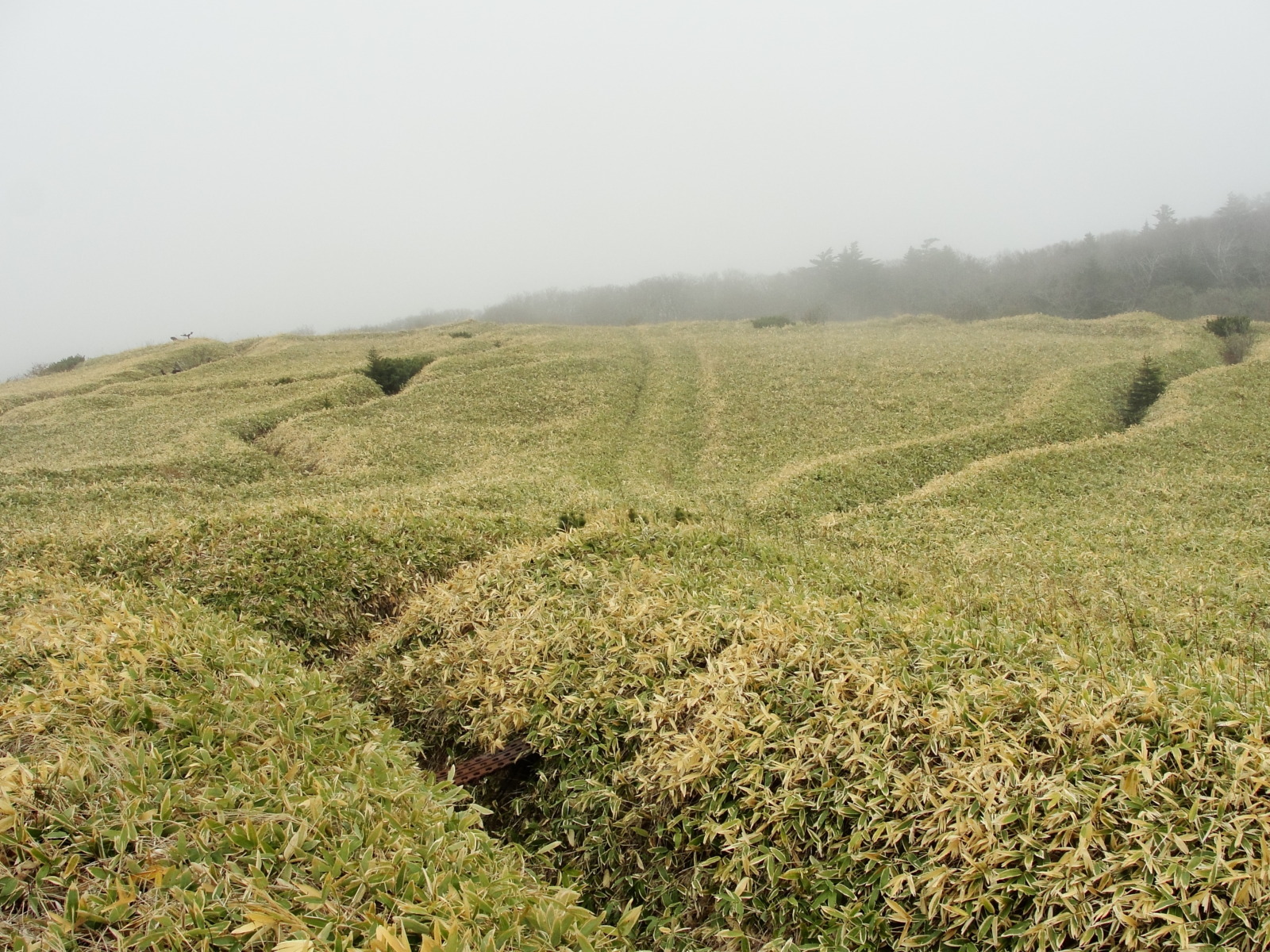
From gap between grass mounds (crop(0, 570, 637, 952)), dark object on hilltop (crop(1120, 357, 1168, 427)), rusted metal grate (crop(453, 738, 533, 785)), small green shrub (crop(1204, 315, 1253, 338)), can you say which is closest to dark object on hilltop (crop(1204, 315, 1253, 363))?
small green shrub (crop(1204, 315, 1253, 338))

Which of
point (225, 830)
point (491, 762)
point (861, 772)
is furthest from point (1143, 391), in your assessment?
point (225, 830)

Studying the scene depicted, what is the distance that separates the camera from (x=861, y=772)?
5.41 metres

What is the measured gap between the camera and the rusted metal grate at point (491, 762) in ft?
21.7

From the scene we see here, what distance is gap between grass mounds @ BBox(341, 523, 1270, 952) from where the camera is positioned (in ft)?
13.9

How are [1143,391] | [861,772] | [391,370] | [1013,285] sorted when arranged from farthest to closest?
[1013,285] < [391,370] < [1143,391] < [861,772]

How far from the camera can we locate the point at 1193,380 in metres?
29.4

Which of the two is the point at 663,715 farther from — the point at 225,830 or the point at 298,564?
the point at 298,564

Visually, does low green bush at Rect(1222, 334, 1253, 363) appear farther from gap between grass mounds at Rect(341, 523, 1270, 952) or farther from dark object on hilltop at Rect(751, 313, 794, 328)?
gap between grass mounds at Rect(341, 523, 1270, 952)

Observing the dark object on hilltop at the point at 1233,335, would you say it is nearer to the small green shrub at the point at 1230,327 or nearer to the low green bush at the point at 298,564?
the small green shrub at the point at 1230,327

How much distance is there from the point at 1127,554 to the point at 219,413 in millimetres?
37652

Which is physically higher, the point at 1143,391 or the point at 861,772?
the point at 1143,391

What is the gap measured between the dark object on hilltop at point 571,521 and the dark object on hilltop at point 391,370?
29.1 m

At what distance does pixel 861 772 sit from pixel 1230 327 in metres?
52.8

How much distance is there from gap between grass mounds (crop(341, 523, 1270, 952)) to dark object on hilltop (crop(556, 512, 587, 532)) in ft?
16.5
